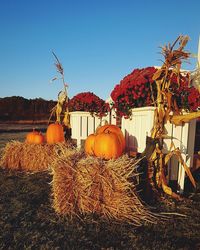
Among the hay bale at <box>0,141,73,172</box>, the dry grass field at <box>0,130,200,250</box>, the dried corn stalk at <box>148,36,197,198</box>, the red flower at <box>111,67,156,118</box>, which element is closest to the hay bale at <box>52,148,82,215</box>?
the dry grass field at <box>0,130,200,250</box>

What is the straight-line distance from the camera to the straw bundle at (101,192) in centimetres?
253

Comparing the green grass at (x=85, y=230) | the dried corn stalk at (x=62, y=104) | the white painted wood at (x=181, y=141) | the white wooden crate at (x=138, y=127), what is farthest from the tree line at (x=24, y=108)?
the green grass at (x=85, y=230)

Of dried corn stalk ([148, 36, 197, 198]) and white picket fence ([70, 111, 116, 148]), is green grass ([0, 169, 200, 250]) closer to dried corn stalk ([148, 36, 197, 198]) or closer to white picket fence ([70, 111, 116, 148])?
dried corn stalk ([148, 36, 197, 198])

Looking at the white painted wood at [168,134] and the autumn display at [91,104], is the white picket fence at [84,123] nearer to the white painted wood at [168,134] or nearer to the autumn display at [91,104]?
the autumn display at [91,104]

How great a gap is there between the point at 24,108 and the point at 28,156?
72.3ft

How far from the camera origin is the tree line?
24.8 meters

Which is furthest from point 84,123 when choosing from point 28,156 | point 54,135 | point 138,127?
point 138,127

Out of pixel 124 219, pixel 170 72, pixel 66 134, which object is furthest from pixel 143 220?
pixel 66 134

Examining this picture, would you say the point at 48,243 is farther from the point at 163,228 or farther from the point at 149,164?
the point at 149,164

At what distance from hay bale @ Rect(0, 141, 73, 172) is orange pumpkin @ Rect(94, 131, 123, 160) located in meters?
1.68

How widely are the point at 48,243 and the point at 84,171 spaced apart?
0.79 metres

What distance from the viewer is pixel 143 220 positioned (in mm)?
2500

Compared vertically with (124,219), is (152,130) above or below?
above

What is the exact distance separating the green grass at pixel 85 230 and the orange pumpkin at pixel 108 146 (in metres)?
0.77
